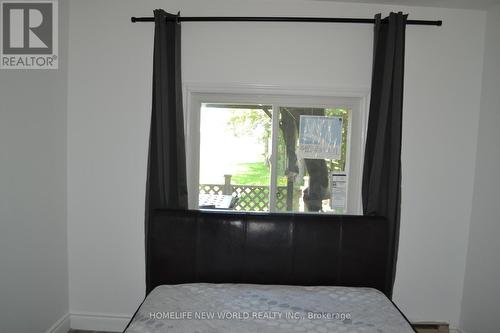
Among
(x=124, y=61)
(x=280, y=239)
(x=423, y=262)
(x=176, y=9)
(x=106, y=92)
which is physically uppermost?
(x=176, y=9)

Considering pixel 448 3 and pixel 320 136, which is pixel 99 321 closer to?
pixel 320 136

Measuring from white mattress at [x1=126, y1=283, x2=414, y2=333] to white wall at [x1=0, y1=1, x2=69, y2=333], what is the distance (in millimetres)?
930

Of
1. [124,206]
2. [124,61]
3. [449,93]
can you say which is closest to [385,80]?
[449,93]

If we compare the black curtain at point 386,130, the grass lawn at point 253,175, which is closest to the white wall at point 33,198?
the grass lawn at point 253,175

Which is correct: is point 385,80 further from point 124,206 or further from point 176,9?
point 124,206

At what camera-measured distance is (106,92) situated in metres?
2.46

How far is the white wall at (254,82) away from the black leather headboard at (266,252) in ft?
1.60

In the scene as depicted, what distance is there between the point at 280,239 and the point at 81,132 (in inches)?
69.0

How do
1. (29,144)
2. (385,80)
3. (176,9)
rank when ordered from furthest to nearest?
1. (176,9)
2. (385,80)
3. (29,144)

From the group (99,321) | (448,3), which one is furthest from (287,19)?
(99,321)

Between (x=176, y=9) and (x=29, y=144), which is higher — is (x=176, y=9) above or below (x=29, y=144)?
above

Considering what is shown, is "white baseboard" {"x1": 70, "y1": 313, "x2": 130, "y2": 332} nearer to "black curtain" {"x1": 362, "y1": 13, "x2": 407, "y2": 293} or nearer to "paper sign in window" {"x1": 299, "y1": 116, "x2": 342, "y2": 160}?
"paper sign in window" {"x1": 299, "y1": 116, "x2": 342, "y2": 160}

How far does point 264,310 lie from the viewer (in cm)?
169

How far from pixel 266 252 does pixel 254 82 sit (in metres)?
1.26
